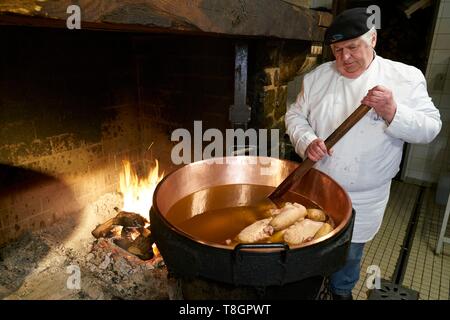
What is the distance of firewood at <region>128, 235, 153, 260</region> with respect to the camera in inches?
108

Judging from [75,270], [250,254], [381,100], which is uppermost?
[381,100]

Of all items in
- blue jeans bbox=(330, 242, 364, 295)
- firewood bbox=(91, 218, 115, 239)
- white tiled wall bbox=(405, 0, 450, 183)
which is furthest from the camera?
white tiled wall bbox=(405, 0, 450, 183)

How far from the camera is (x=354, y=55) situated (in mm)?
1996

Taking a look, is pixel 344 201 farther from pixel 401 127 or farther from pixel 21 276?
pixel 21 276

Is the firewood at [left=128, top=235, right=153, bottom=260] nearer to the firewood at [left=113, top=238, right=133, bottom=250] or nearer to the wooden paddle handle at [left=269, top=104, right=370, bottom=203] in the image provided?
the firewood at [left=113, top=238, right=133, bottom=250]

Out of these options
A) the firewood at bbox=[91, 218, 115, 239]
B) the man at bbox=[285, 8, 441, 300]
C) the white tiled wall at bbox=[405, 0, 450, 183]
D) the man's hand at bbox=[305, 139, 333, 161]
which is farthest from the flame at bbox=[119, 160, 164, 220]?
the white tiled wall at bbox=[405, 0, 450, 183]

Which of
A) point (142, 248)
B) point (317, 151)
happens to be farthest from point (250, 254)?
point (142, 248)

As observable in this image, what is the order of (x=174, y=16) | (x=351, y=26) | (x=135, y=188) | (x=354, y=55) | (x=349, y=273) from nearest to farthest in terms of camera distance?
1. (x=174, y=16)
2. (x=351, y=26)
3. (x=354, y=55)
4. (x=349, y=273)
5. (x=135, y=188)

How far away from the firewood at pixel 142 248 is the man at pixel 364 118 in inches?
61.9

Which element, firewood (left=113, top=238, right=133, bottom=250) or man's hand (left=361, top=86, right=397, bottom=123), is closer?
man's hand (left=361, top=86, right=397, bottom=123)

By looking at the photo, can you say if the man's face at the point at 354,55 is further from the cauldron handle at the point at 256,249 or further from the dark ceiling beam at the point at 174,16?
the cauldron handle at the point at 256,249

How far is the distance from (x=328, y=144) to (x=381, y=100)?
1.23ft

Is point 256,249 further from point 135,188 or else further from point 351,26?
point 135,188

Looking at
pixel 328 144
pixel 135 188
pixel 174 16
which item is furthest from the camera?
pixel 135 188
